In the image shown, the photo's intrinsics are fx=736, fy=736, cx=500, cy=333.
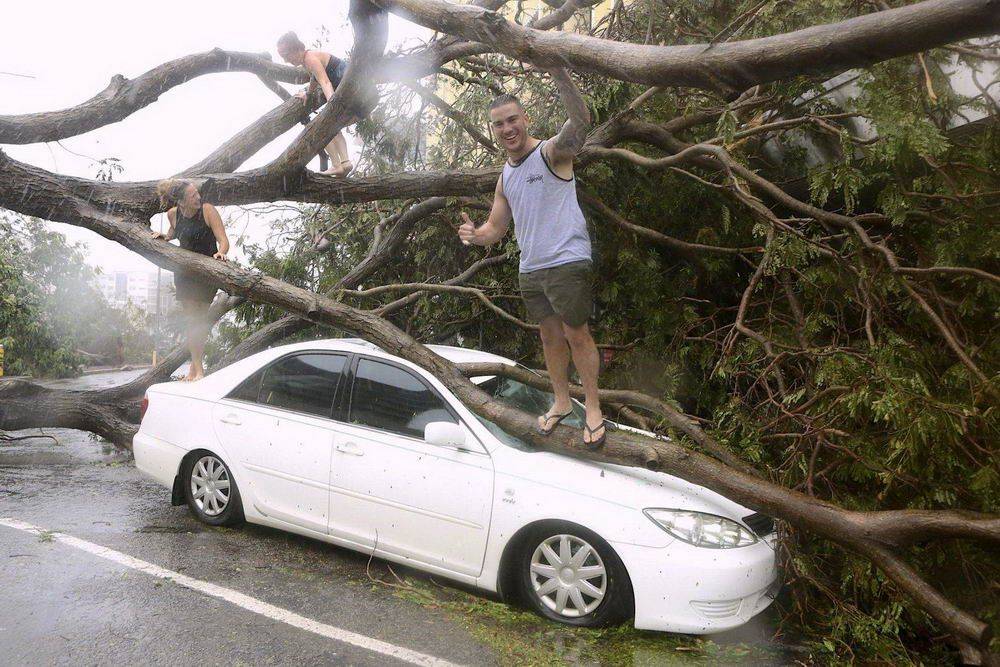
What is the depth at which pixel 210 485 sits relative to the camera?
5289mm

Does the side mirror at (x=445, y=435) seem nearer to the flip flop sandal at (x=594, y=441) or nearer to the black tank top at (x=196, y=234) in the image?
the flip flop sandal at (x=594, y=441)

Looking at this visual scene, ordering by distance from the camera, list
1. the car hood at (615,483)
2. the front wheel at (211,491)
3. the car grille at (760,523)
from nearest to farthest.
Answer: the car hood at (615,483) < the car grille at (760,523) < the front wheel at (211,491)

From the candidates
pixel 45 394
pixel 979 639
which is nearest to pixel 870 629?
pixel 979 639

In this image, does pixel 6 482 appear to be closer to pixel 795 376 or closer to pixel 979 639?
pixel 795 376

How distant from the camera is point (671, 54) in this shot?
2.72 m

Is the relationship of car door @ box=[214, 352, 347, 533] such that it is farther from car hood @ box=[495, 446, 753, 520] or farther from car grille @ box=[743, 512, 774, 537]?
car grille @ box=[743, 512, 774, 537]

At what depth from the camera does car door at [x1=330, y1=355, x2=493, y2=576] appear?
13.5 feet

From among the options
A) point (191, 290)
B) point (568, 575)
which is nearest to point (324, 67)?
point (191, 290)

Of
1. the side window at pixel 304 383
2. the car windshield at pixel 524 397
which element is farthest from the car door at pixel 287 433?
the car windshield at pixel 524 397

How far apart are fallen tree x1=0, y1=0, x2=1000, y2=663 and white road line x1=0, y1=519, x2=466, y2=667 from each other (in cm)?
144

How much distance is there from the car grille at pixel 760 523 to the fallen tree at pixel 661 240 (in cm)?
11

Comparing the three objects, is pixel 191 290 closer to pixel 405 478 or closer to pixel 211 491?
pixel 211 491

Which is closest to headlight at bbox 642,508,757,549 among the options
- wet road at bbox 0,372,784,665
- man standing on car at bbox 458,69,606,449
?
wet road at bbox 0,372,784,665

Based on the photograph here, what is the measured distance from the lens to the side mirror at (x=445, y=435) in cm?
412
